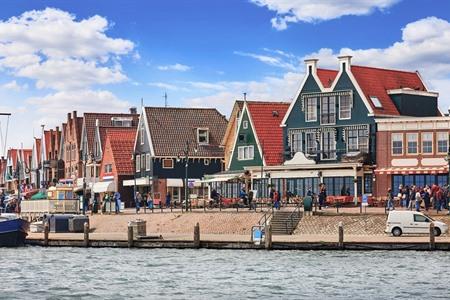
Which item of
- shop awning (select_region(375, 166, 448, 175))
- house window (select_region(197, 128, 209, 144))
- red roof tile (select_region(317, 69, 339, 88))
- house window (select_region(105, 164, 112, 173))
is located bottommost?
shop awning (select_region(375, 166, 448, 175))

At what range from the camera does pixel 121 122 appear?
5000 inches

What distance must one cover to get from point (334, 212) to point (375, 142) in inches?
589

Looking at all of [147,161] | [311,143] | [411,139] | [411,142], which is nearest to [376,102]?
[411,139]

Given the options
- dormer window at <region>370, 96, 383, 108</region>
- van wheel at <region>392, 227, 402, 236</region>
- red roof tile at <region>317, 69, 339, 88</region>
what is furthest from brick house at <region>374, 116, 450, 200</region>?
van wheel at <region>392, 227, 402, 236</region>

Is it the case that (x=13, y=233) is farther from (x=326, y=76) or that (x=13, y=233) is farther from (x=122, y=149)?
(x=122, y=149)

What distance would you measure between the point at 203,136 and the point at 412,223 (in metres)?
48.1

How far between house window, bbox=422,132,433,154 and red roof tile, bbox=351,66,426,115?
5449 mm

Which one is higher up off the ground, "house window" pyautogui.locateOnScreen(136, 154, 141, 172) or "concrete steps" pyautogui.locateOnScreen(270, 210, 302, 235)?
"house window" pyautogui.locateOnScreen(136, 154, 141, 172)

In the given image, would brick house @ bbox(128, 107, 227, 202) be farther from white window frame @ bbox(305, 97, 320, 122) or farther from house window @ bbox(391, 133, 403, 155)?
house window @ bbox(391, 133, 403, 155)

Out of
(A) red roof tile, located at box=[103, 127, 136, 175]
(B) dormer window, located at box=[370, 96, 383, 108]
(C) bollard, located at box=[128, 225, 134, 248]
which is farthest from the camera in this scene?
(A) red roof tile, located at box=[103, 127, 136, 175]

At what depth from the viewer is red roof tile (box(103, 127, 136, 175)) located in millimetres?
115000

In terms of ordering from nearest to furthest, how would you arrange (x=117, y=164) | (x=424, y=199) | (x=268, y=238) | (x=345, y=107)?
(x=268, y=238), (x=424, y=199), (x=345, y=107), (x=117, y=164)

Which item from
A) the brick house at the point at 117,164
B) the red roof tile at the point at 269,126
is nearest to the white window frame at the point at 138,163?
the brick house at the point at 117,164

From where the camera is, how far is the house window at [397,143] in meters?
86.8
